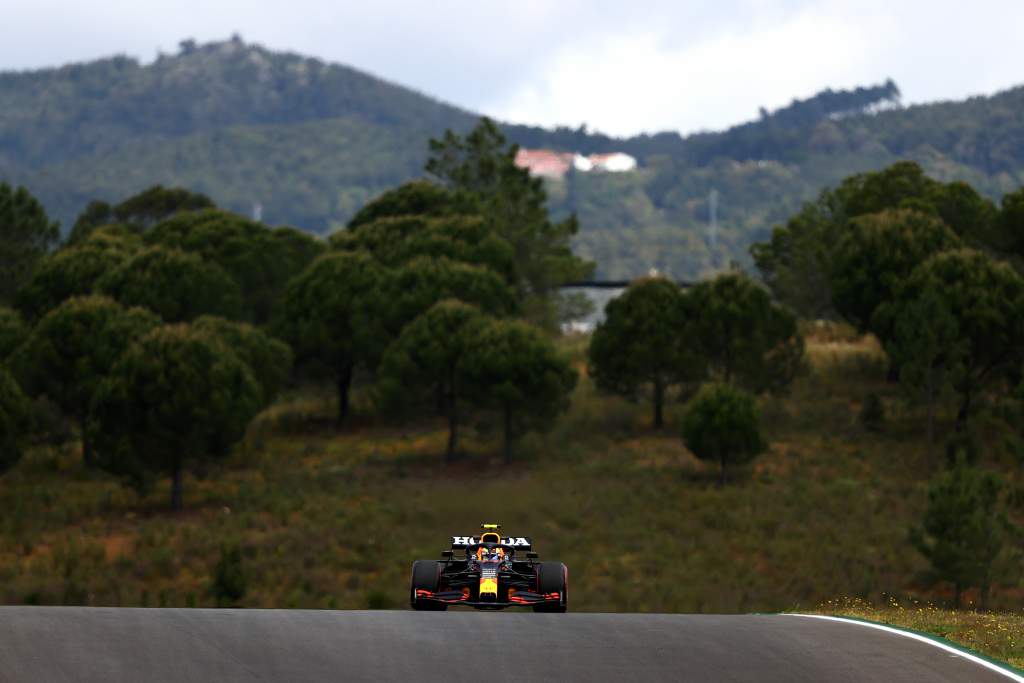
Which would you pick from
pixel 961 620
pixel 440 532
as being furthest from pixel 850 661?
pixel 440 532

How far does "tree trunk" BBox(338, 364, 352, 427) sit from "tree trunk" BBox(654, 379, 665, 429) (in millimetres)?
17930

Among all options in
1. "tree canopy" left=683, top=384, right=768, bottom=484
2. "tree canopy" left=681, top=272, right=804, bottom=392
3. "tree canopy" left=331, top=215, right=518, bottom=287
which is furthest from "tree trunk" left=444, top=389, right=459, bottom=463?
"tree canopy" left=681, top=272, right=804, bottom=392

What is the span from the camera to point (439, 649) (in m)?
17.2

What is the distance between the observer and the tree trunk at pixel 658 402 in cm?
8044

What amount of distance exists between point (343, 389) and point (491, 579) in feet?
210

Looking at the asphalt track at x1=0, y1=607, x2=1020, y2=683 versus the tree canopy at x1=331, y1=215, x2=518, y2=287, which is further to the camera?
the tree canopy at x1=331, y1=215, x2=518, y2=287

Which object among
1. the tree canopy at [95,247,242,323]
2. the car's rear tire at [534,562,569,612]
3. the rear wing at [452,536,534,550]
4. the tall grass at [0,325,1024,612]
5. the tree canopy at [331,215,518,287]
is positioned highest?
the tree canopy at [331,215,518,287]

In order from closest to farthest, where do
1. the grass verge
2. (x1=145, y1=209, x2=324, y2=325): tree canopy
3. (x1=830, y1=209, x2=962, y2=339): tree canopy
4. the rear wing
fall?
the grass verge, the rear wing, (x1=830, y1=209, x2=962, y2=339): tree canopy, (x1=145, y1=209, x2=324, y2=325): tree canopy

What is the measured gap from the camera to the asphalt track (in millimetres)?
15852

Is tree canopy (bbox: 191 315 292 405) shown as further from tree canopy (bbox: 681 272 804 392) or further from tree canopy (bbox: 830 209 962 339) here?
tree canopy (bbox: 830 209 962 339)

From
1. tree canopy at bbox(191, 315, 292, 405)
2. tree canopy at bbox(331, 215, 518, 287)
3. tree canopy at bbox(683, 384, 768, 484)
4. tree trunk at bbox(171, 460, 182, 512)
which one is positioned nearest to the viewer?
tree trunk at bbox(171, 460, 182, 512)

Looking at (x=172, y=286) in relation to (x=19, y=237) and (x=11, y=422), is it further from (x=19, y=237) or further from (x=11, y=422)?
(x=19, y=237)

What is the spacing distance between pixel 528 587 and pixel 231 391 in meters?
46.4

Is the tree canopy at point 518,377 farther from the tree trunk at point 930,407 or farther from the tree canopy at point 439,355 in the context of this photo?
the tree trunk at point 930,407
